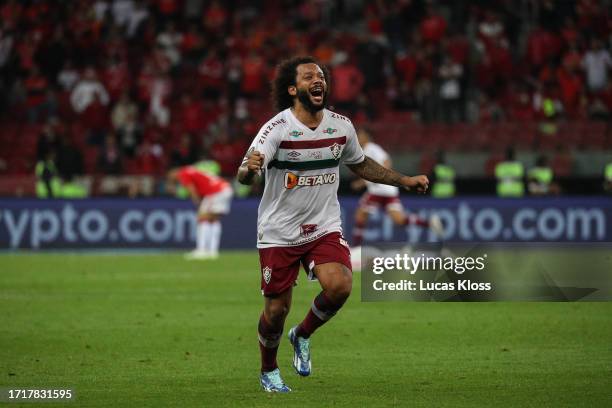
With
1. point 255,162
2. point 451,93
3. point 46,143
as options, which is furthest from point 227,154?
point 255,162

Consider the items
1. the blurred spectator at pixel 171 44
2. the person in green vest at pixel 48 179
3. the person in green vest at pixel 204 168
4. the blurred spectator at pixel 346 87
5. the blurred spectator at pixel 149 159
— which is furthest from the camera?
the blurred spectator at pixel 171 44

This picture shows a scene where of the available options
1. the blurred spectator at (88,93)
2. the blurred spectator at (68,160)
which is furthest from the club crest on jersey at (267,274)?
the blurred spectator at (88,93)

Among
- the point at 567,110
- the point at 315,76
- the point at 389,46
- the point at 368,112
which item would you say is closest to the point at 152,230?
the point at 368,112

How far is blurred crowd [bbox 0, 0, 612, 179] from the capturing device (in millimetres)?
27781

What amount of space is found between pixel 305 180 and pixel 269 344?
3.95 feet

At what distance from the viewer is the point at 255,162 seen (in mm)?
8219

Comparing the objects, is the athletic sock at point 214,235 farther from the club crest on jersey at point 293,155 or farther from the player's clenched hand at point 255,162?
the player's clenched hand at point 255,162

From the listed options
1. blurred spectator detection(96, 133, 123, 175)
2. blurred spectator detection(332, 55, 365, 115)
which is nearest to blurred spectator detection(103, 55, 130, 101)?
blurred spectator detection(96, 133, 123, 175)

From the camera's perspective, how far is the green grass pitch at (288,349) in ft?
28.0

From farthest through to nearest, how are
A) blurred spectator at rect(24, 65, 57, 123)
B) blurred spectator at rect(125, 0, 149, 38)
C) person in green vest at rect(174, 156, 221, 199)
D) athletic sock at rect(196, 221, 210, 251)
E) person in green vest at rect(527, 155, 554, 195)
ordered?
blurred spectator at rect(125, 0, 149, 38) → blurred spectator at rect(24, 65, 57, 123) → person in green vest at rect(527, 155, 554, 195) → person in green vest at rect(174, 156, 221, 199) → athletic sock at rect(196, 221, 210, 251)

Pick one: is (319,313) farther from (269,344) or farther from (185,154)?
(185,154)

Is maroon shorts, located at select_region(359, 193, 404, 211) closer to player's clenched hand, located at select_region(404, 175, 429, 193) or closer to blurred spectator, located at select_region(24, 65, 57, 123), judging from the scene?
blurred spectator, located at select_region(24, 65, 57, 123)

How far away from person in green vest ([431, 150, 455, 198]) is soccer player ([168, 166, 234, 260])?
481 centimetres

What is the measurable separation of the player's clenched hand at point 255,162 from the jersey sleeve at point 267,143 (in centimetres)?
13
